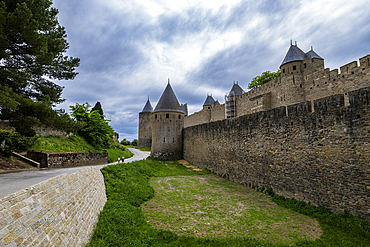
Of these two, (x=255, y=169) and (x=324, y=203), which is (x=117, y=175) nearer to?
(x=255, y=169)

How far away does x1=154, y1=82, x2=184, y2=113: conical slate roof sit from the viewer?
947 inches

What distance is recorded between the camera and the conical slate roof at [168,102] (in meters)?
24.0

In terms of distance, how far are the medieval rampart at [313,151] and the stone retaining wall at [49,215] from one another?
8388 mm

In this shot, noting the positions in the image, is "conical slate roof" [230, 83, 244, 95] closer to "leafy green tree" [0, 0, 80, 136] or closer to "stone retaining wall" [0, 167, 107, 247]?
"leafy green tree" [0, 0, 80, 136]

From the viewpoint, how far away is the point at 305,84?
19.9 metres

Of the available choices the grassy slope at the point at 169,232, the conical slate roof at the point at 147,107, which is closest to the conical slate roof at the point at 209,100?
the conical slate roof at the point at 147,107

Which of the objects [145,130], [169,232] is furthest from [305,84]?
[145,130]

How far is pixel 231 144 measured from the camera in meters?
13.9

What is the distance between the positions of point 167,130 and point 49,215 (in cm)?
2032

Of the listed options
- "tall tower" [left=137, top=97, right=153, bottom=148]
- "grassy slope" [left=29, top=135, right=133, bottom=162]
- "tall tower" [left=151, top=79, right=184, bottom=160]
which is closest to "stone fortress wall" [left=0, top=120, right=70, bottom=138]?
"grassy slope" [left=29, top=135, right=133, bottom=162]

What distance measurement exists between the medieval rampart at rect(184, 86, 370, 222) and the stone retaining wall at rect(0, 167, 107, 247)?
8.39m

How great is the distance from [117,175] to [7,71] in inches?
288

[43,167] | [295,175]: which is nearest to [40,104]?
[43,167]

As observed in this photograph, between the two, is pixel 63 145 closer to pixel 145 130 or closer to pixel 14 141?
pixel 14 141
